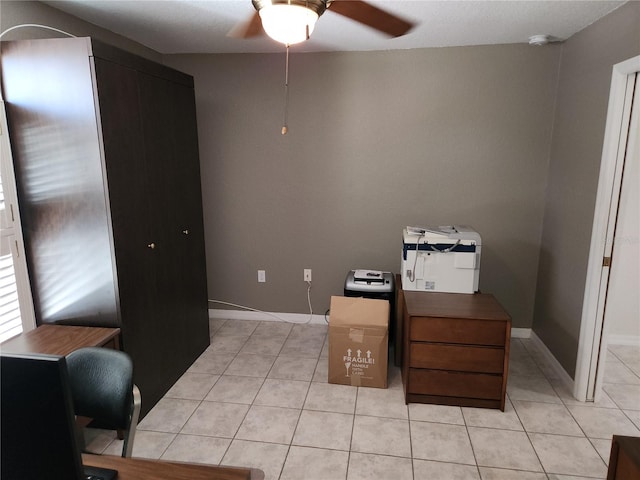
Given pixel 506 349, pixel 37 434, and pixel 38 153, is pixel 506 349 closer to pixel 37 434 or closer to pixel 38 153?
pixel 37 434

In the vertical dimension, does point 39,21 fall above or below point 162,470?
above

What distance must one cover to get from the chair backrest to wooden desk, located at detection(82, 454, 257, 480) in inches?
11.3

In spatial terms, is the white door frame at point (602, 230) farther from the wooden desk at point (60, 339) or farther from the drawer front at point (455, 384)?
the wooden desk at point (60, 339)

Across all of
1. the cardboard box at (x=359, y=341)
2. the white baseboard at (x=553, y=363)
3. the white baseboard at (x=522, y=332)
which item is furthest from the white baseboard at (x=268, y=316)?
the white baseboard at (x=553, y=363)

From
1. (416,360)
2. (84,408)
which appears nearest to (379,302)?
(416,360)

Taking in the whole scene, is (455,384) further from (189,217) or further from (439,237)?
(189,217)

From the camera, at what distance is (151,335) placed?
2533 millimetres

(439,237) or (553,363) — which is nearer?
(439,237)

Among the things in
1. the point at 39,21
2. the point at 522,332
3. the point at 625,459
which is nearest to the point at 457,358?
the point at 625,459

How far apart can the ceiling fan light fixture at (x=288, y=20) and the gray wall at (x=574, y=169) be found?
1.85 m

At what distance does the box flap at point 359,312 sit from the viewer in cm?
274

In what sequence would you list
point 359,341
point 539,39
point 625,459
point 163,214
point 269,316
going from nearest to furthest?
point 625,459 → point 163,214 → point 359,341 → point 539,39 → point 269,316

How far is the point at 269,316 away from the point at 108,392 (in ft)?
8.20

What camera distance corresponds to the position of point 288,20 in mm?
1387
